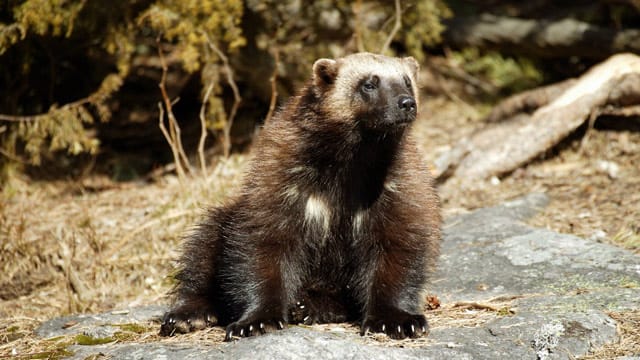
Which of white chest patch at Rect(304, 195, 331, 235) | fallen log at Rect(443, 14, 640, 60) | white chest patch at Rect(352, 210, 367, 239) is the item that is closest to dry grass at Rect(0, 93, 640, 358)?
white chest patch at Rect(352, 210, 367, 239)

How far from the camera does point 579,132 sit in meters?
9.11

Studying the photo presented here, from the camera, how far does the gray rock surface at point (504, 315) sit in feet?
12.9

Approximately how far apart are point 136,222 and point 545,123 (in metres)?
4.49

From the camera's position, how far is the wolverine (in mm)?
4523

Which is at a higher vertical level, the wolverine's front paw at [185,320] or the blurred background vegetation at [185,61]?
the blurred background vegetation at [185,61]

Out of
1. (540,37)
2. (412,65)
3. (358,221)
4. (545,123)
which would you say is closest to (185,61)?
(412,65)

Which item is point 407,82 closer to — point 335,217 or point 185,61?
point 335,217

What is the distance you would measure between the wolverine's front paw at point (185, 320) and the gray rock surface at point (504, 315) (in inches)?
13.8

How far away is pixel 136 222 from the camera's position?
798 centimetres

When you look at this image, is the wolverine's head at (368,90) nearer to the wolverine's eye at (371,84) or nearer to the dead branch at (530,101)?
the wolverine's eye at (371,84)

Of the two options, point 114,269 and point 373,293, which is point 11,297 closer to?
point 114,269

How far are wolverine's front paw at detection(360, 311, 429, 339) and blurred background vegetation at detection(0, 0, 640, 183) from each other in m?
3.80

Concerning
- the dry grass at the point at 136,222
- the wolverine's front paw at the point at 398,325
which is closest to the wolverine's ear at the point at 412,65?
the dry grass at the point at 136,222

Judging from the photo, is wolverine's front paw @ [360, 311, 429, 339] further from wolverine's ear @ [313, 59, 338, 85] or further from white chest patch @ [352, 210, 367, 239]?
wolverine's ear @ [313, 59, 338, 85]
